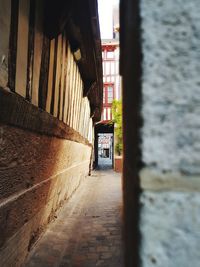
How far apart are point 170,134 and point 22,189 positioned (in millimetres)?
2445

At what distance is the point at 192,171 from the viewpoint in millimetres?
451

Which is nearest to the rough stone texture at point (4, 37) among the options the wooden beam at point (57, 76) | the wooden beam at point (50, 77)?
the wooden beam at point (50, 77)

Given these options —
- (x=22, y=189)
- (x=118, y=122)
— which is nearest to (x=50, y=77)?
(x=22, y=189)

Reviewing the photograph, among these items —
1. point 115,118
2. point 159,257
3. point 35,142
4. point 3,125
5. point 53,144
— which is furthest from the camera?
point 115,118

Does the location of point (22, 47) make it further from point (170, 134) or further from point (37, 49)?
point (170, 134)

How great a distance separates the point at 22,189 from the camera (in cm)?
270

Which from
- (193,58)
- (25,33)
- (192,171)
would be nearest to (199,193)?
(192,171)

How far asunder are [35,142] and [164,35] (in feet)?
9.09

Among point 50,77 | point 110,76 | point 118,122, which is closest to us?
point 50,77

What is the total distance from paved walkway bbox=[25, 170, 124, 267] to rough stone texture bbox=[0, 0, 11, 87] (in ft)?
6.04

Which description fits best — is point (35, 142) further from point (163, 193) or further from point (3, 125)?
point (163, 193)

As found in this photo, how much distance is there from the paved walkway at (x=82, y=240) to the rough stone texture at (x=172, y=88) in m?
2.76

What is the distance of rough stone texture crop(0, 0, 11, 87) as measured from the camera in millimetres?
2064

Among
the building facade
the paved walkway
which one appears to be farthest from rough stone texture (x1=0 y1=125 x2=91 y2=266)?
the paved walkway
